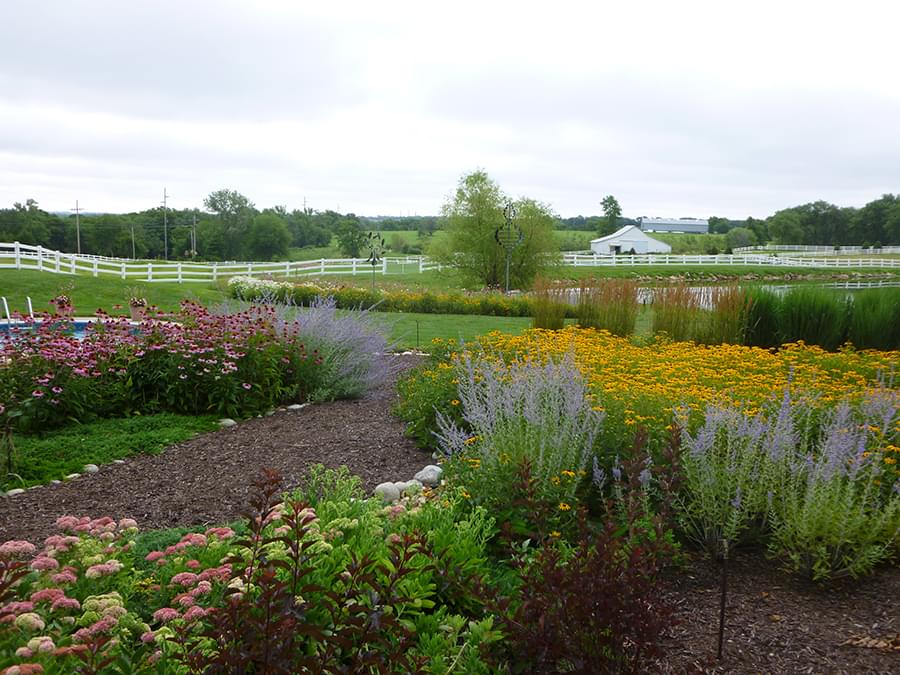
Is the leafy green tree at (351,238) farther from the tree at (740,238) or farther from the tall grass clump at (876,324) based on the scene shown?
the tall grass clump at (876,324)

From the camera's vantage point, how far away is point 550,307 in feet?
42.0

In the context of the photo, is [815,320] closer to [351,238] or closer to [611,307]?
[611,307]

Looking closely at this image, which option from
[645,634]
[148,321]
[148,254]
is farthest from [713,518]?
[148,254]

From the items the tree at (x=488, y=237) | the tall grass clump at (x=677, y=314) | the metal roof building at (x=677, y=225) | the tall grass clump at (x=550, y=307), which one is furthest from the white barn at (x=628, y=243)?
the tall grass clump at (x=677, y=314)

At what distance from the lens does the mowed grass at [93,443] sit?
5.35 meters

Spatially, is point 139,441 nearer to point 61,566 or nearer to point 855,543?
point 61,566

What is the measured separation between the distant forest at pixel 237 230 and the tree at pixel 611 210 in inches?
464

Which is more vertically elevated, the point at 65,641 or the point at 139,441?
the point at 65,641

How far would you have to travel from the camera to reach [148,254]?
5203 centimetres

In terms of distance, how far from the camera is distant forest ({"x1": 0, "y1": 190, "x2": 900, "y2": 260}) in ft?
127

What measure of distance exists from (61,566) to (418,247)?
5778 cm

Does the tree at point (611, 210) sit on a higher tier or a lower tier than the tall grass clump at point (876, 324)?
higher

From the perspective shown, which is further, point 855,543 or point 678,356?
point 678,356

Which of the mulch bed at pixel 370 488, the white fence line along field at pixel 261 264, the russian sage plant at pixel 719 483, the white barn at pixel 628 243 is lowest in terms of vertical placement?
the mulch bed at pixel 370 488
